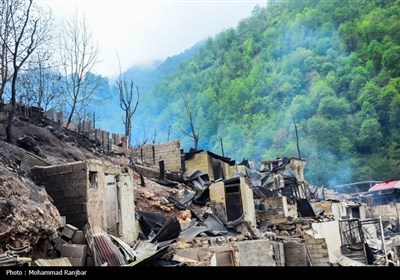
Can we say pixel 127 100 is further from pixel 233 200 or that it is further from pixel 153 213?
pixel 153 213

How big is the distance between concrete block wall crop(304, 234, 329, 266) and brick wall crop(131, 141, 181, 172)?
6.07 meters

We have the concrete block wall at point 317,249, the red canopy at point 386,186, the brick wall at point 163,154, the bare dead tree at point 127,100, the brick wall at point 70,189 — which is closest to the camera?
the brick wall at point 70,189

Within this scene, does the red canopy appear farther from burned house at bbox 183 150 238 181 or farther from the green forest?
burned house at bbox 183 150 238 181

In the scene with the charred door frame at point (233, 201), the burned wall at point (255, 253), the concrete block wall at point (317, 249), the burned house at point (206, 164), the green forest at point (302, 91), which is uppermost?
the green forest at point (302, 91)

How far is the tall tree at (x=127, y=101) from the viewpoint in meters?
21.8

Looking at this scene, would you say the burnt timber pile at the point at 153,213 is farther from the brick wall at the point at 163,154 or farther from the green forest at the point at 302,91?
the green forest at the point at 302,91

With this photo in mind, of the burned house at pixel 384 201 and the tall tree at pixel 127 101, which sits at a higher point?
the tall tree at pixel 127 101

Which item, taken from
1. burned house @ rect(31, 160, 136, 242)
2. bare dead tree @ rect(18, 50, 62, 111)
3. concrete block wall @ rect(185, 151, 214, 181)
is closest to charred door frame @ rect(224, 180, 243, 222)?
concrete block wall @ rect(185, 151, 214, 181)

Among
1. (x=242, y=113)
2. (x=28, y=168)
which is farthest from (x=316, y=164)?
(x=28, y=168)

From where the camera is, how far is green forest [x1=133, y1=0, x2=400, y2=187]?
11.8m

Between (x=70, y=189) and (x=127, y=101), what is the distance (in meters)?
16.3

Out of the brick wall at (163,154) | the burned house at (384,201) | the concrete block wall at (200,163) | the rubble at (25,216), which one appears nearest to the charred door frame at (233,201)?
the brick wall at (163,154)

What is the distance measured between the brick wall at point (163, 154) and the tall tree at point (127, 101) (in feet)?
17.7
